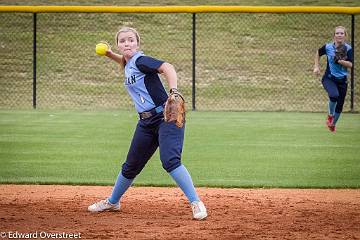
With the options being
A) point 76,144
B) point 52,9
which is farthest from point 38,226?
point 52,9

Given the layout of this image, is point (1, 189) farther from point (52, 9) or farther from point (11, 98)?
point (11, 98)

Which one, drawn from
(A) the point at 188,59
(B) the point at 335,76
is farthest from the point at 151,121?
(A) the point at 188,59

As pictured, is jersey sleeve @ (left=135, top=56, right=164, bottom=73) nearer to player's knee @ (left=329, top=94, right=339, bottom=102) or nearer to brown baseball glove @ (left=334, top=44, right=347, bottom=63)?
player's knee @ (left=329, top=94, right=339, bottom=102)

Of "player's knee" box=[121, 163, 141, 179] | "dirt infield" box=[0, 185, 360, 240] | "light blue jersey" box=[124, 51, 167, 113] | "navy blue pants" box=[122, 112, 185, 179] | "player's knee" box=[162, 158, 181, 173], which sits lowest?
"dirt infield" box=[0, 185, 360, 240]

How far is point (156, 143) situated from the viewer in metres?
7.34

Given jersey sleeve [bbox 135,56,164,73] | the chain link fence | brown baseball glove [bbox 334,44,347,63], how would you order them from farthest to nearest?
the chain link fence
brown baseball glove [bbox 334,44,347,63]
jersey sleeve [bbox 135,56,164,73]

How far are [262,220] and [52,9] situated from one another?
12404 millimetres

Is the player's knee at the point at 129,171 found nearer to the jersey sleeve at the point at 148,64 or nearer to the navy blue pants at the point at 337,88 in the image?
the jersey sleeve at the point at 148,64

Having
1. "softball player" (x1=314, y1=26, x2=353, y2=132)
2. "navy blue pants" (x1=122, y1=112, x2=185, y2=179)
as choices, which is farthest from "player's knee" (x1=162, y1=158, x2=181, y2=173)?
"softball player" (x1=314, y1=26, x2=353, y2=132)

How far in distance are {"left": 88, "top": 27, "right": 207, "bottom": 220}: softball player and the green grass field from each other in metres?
2.41

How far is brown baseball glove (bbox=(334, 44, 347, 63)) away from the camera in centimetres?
1503

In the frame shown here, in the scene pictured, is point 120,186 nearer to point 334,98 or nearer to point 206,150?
point 206,150

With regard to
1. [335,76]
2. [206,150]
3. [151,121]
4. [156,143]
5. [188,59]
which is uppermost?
[188,59]

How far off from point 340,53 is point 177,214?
8.42m
